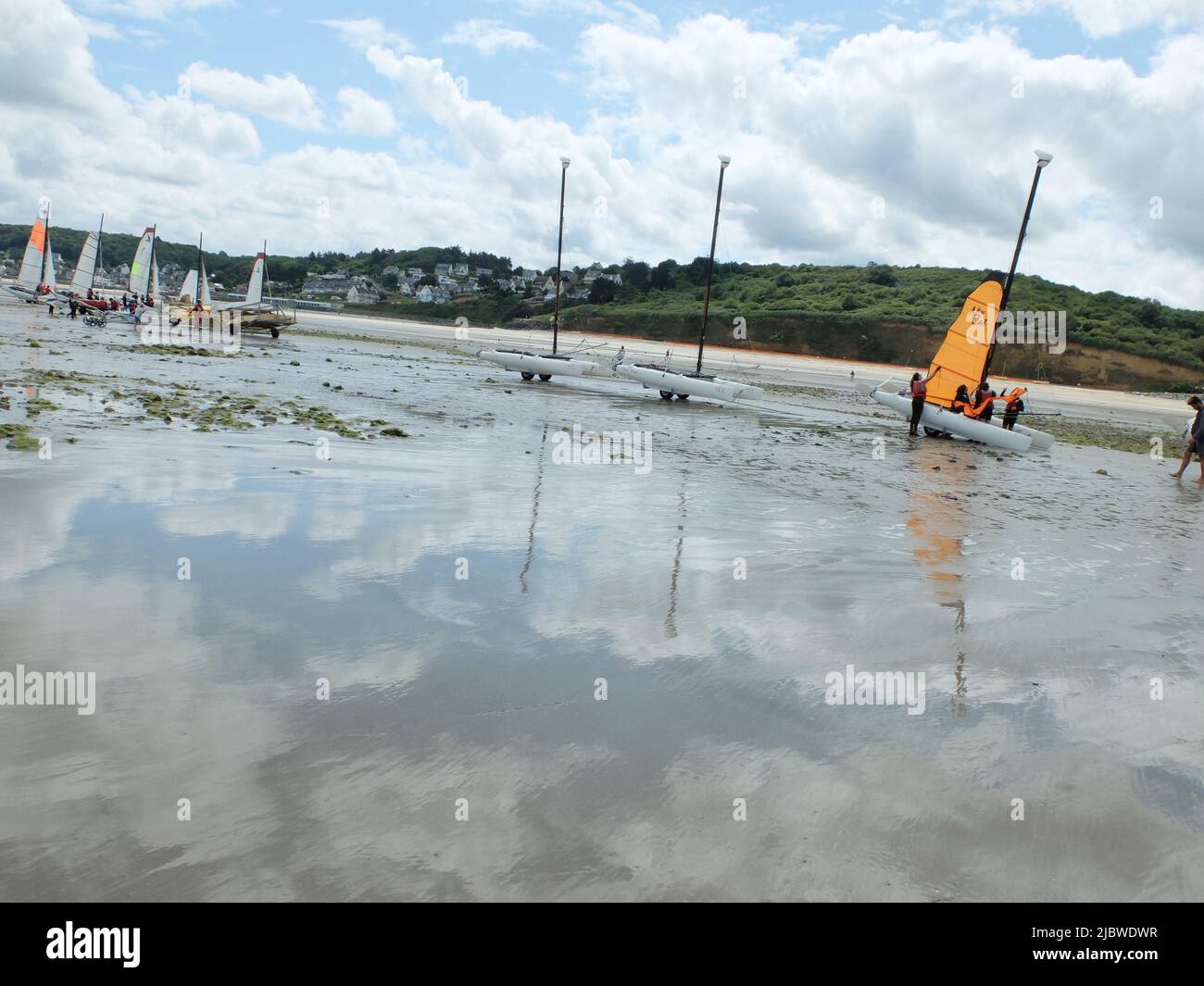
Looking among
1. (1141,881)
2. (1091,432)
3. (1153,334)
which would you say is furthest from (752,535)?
(1153,334)

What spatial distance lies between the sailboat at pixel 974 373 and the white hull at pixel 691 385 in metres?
4.46

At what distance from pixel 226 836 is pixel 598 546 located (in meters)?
5.40

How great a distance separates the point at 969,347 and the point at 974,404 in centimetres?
180

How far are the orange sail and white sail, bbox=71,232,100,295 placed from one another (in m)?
44.5

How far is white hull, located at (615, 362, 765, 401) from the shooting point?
28.1 m

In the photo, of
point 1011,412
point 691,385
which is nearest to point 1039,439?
point 1011,412

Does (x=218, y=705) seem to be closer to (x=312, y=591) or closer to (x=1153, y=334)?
(x=312, y=591)

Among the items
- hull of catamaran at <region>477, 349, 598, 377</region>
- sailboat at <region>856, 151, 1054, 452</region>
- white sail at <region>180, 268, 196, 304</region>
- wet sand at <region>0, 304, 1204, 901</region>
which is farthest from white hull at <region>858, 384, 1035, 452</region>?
white sail at <region>180, 268, 196, 304</region>

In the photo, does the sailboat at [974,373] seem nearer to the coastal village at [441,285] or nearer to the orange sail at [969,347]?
the orange sail at [969,347]

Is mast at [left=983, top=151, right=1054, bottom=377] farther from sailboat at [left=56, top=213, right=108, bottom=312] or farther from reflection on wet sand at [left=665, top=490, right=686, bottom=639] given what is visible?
sailboat at [left=56, top=213, right=108, bottom=312]

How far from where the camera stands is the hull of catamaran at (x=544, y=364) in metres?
31.2

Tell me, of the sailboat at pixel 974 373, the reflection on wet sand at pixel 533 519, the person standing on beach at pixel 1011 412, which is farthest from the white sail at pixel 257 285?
the person standing on beach at pixel 1011 412

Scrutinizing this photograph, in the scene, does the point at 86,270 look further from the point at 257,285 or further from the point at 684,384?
the point at 684,384

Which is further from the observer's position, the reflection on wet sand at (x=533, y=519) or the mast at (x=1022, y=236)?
the mast at (x=1022, y=236)
